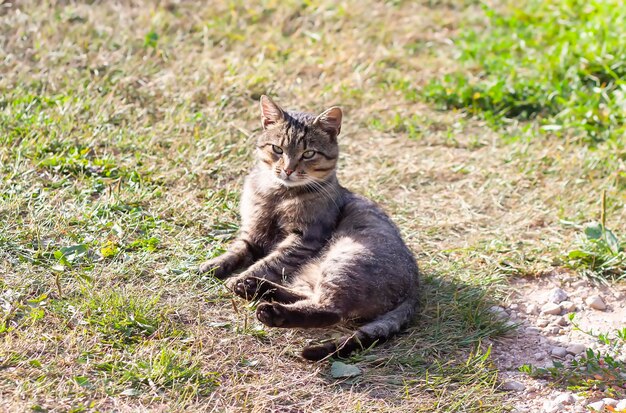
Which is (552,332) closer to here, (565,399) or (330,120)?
(565,399)

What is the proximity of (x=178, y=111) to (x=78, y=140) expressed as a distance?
91 cm

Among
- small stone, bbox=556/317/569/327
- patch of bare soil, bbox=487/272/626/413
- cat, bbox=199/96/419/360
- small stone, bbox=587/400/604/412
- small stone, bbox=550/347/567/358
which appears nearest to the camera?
small stone, bbox=587/400/604/412

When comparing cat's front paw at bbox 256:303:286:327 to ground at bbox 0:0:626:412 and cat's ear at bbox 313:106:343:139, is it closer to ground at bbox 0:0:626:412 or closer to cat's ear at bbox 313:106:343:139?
ground at bbox 0:0:626:412

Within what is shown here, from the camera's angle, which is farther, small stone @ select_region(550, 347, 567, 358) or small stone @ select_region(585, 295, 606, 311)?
small stone @ select_region(585, 295, 606, 311)

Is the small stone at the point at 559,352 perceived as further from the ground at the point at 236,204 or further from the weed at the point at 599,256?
the weed at the point at 599,256

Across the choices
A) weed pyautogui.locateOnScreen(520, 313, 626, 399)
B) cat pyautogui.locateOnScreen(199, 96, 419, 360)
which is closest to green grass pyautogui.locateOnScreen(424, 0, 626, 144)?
cat pyautogui.locateOnScreen(199, 96, 419, 360)

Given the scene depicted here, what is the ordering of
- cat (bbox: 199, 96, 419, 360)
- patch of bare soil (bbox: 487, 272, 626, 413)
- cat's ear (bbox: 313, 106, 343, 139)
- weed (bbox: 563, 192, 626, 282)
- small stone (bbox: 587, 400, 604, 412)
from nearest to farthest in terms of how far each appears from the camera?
small stone (bbox: 587, 400, 604, 412)
patch of bare soil (bbox: 487, 272, 626, 413)
cat (bbox: 199, 96, 419, 360)
cat's ear (bbox: 313, 106, 343, 139)
weed (bbox: 563, 192, 626, 282)

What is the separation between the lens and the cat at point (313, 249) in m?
3.85

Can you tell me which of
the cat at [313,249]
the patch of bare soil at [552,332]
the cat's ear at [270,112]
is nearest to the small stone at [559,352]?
the patch of bare soil at [552,332]

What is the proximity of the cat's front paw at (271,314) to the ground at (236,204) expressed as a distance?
17cm

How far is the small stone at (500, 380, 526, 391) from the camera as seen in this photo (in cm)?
Result: 372

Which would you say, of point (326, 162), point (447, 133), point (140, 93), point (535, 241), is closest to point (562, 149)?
point (447, 133)

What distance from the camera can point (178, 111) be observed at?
6.04 meters

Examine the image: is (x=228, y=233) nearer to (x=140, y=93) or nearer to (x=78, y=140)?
(x=78, y=140)
